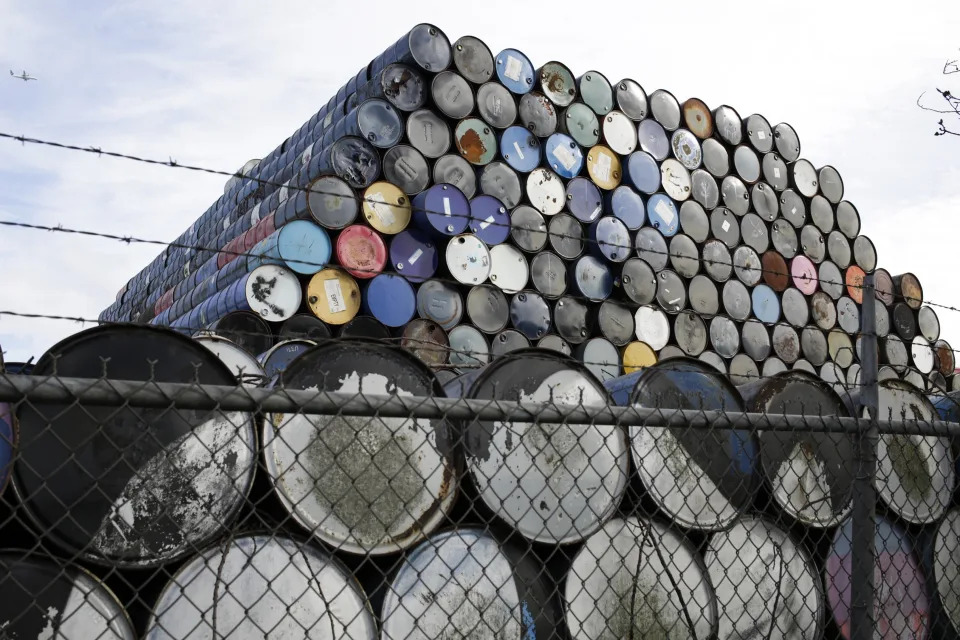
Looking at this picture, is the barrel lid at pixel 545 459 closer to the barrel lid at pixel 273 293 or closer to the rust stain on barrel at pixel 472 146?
the barrel lid at pixel 273 293

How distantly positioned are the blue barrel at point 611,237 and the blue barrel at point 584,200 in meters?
0.10

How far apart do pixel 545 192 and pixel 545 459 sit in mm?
5823

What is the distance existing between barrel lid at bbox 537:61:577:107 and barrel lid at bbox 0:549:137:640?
7.21 metres

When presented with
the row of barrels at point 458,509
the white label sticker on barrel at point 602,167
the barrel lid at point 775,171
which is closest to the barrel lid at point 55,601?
the row of barrels at point 458,509

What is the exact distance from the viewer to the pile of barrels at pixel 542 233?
6910 mm

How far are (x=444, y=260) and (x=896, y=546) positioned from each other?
474 cm

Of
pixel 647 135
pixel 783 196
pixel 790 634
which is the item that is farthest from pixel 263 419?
pixel 783 196

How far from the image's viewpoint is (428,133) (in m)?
7.52

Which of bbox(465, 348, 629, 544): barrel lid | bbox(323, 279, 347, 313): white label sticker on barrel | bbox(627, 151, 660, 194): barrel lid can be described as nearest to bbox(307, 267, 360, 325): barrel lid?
bbox(323, 279, 347, 313): white label sticker on barrel

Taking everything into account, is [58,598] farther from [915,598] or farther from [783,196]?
[783,196]

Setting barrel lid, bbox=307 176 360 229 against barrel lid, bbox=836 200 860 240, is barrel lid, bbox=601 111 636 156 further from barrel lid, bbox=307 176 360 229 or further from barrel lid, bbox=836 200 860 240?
barrel lid, bbox=836 200 860 240

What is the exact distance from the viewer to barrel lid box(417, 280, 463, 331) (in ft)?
23.4

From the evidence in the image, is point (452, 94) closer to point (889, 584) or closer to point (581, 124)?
point (581, 124)

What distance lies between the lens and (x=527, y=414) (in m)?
1.77
